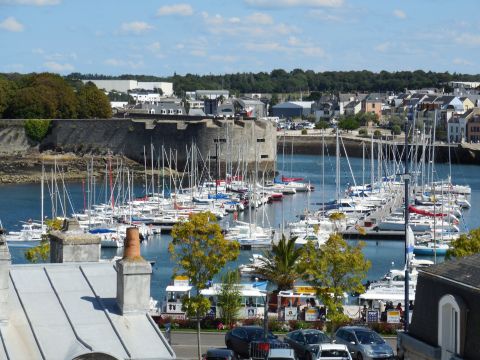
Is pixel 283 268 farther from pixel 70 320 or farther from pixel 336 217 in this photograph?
pixel 70 320

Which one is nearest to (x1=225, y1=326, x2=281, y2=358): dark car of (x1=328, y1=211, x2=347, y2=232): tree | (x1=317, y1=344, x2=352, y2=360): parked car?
(x1=317, y1=344, x2=352, y2=360): parked car

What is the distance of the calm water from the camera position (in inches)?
1565

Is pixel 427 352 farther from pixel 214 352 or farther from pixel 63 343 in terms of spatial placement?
pixel 214 352

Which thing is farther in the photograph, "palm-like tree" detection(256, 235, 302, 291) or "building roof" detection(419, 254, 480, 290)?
"palm-like tree" detection(256, 235, 302, 291)

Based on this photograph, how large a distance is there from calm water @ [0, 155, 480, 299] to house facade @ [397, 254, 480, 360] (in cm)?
2113

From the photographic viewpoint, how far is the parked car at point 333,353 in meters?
15.9

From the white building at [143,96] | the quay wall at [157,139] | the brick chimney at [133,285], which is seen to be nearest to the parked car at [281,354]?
the brick chimney at [133,285]

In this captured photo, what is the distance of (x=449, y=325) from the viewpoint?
1034 centimetres

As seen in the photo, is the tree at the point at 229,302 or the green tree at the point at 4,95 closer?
the tree at the point at 229,302

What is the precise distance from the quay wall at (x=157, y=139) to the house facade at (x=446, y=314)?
61.9 metres

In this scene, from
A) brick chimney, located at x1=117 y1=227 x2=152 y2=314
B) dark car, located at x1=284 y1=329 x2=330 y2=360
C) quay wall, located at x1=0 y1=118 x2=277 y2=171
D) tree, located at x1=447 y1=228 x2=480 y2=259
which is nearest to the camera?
brick chimney, located at x1=117 y1=227 x2=152 y2=314

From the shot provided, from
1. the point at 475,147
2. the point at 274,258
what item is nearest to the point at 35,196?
the point at 274,258

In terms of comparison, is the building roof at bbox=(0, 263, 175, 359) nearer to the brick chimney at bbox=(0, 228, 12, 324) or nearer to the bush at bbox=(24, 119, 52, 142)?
the brick chimney at bbox=(0, 228, 12, 324)

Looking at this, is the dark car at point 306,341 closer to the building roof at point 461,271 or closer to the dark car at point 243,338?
the dark car at point 243,338
